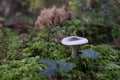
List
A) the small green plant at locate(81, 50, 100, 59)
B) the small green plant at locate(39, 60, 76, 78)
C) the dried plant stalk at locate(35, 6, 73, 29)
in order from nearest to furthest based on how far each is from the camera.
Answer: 1. the small green plant at locate(39, 60, 76, 78)
2. the small green plant at locate(81, 50, 100, 59)
3. the dried plant stalk at locate(35, 6, 73, 29)

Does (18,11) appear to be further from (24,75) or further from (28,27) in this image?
(24,75)

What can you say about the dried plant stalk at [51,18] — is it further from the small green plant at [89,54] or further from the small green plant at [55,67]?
the small green plant at [55,67]

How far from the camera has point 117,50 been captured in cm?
263

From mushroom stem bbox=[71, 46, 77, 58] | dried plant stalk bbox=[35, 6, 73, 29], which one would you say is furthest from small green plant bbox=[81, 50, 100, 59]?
dried plant stalk bbox=[35, 6, 73, 29]

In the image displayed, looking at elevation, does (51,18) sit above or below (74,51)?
above

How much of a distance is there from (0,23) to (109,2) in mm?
1570

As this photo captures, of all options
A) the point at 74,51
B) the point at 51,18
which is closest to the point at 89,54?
the point at 74,51

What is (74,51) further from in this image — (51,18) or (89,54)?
(51,18)

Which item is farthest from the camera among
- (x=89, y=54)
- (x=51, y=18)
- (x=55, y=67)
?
(x=51, y=18)

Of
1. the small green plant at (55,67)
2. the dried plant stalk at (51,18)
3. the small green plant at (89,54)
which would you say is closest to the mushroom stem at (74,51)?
the small green plant at (89,54)

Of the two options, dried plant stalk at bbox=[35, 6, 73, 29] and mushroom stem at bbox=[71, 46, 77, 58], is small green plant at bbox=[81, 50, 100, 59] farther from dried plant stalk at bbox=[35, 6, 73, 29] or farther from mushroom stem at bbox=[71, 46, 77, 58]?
dried plant stalk at bbox=[35, 6, 73, 29]

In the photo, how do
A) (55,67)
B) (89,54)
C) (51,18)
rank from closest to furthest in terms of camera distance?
(55,67)
(89,54)
(51,18)

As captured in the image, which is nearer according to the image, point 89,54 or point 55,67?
point 55,67

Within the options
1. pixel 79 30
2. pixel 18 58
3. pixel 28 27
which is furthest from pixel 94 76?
pixel 28 27
